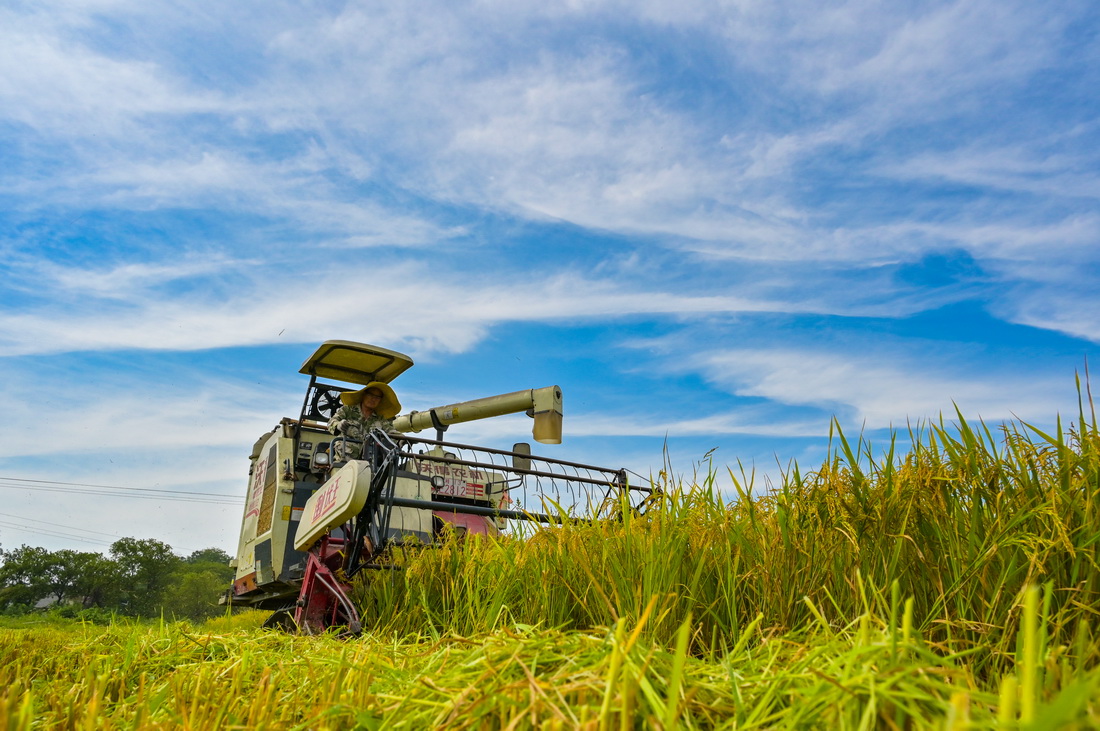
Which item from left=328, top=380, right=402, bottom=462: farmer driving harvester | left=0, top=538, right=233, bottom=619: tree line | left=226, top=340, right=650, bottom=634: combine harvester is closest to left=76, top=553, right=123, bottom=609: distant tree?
left=0, top=538, right=233, bottom=619: tree line

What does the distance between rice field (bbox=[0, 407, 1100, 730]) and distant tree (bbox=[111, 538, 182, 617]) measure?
1996cm

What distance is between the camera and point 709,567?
311 cm

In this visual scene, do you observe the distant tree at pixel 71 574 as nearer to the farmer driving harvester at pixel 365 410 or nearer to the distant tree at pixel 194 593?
the distant tree at pixel 194 593

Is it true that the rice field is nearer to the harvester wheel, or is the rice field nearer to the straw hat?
the harvester wheel

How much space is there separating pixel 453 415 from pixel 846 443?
9044mm

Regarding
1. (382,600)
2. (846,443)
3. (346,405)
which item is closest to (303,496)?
(346,405)

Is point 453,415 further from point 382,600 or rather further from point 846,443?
point 846,443

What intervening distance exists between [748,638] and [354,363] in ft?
25.8

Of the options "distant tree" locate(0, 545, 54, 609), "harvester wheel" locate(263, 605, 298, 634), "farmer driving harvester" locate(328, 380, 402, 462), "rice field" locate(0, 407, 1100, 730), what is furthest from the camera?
"distant tree" locate(0, 545, 54, 609)

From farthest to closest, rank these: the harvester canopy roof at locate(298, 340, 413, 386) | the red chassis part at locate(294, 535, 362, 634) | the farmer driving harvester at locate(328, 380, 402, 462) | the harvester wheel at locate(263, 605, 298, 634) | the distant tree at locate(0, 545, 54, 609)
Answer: the distant tree at locate(0, 545, 54, 609)
the harvester canopy roof at locate(298, 340, 413, 386)
the farmer driving harvester at locate(328, 380, 402, 462)
the harvester wheel at locate(263, 605, 298, 634)
the red chassis part at locate(294, 535, 362, 634)

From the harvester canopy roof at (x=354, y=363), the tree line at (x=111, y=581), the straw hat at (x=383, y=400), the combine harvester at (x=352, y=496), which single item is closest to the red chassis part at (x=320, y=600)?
the combine harvester at (x=352, y=496)

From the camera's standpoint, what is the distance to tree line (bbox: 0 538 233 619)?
19.5 metres

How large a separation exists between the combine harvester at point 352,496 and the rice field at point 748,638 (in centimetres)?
62

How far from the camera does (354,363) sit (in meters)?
9.35
